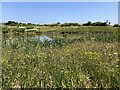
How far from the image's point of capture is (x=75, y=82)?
582 cm

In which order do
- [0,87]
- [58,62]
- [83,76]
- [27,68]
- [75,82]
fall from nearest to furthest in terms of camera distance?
[0,87], [75,82], [83,76], [27,68], [58,62]

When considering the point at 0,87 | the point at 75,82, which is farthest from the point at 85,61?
the point at 0,87

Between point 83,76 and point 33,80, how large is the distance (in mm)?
1175

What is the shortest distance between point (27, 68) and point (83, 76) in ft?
4.64

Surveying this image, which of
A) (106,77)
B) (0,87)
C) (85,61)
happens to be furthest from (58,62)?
(0,87)

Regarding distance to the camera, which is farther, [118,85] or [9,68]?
[9,68]

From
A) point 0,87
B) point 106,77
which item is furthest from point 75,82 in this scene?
point 0,87

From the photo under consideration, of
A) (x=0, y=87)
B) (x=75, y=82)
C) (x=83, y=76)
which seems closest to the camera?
(x=0, y=87)

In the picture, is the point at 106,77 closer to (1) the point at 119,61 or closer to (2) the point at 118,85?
(2) the point at 118,85

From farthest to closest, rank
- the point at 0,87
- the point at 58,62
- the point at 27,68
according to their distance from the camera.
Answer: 1. the point at 58,62
2. the point at 27,68
3. the point at 0,87

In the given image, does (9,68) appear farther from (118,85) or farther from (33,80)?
(118,85)

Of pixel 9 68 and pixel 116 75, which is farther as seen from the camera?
pixel 9 68

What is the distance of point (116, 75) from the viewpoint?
5.97 metres

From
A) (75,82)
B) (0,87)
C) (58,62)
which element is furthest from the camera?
(58,62)
